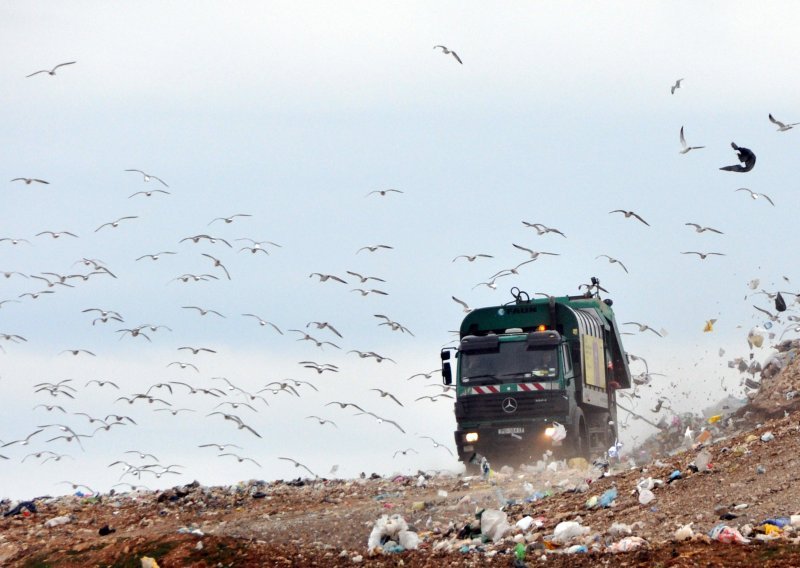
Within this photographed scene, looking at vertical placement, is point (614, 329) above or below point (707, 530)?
above

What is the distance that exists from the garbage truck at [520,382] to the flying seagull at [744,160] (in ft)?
17.4

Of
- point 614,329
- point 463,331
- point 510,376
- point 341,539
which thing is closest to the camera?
point 341,539

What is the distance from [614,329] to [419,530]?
38.1ft

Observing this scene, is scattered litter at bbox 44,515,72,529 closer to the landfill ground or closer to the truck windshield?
the landfill ground

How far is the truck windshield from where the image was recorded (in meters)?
18.5

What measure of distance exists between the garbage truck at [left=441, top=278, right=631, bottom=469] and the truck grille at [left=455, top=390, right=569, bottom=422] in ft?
0.05

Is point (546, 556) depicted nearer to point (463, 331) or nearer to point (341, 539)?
point (341, 539)

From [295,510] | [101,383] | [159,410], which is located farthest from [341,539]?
[101,383]

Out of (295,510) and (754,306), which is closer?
(295,510)

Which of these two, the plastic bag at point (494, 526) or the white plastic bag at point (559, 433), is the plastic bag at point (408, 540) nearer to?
the plastic bag at point (494, 526)

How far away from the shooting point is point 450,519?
1311 cm

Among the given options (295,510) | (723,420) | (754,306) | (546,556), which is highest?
(754,306)

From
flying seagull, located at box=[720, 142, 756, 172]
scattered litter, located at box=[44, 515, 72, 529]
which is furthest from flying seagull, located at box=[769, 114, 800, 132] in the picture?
scattered litter, located at box=[44, 515, 72, 529]

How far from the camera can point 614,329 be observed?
2336 centimetres
